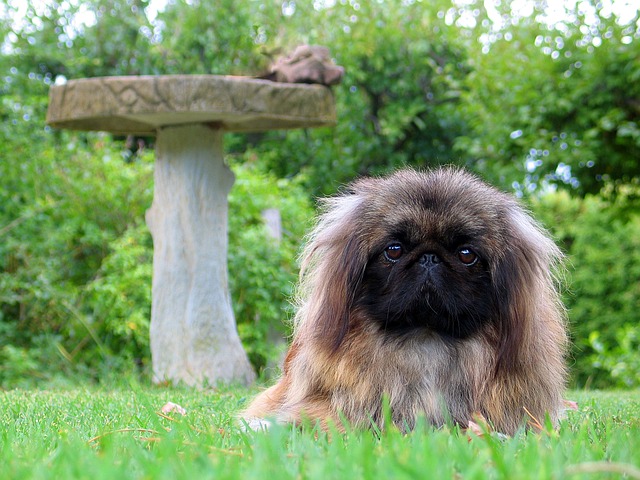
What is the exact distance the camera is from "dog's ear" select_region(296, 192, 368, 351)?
321cm

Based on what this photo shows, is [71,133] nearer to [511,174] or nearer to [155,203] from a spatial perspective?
[155,203]

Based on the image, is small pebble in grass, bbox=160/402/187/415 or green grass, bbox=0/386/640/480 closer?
green grass, bbox=0/386/640/480

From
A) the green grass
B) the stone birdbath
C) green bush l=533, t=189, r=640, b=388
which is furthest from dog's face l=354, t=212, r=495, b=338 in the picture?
green bush l=533, t=189, r=640, b=388

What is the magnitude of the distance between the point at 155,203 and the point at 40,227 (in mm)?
2204

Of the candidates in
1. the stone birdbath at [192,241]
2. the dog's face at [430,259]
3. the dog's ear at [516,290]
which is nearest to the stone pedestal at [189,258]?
the stone birdbath at [192,241]

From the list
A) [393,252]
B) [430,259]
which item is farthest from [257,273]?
[430,259]

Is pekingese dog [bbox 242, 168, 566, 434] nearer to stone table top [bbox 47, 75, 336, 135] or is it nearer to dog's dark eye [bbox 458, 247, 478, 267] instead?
dog's dark eye [bbox 458, 247, 478, 267]

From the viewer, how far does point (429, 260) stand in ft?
10.1

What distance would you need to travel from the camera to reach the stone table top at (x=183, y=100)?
5.50 metres

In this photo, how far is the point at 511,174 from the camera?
28.5ft

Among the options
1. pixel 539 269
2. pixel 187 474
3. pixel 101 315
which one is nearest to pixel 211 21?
pixel 101 315

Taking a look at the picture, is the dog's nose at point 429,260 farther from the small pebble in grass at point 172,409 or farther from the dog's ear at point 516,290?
the small pebble in grass at point 172,409

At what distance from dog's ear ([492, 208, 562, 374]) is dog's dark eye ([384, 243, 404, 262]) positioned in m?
0.38

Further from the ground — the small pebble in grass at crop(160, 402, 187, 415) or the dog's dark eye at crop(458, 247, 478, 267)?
the dog's dark eye at crop(458, 247, 478, 267)
